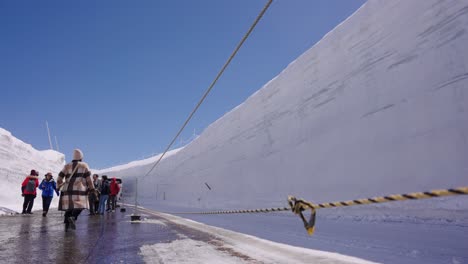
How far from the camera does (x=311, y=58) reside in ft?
43.1

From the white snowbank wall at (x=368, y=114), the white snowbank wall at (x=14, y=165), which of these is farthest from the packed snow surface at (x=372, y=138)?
the white snowbank wall at (x=14, y=165)

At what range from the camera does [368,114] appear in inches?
344

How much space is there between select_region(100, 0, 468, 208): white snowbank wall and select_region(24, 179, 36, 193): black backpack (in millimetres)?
8715

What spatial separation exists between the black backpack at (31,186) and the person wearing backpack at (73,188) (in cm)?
690

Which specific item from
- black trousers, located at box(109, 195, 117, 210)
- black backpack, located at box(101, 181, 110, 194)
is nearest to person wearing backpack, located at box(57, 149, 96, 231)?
black backpack, located at box(101, 181, 110, 194)

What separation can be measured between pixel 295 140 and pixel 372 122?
4.09 meters

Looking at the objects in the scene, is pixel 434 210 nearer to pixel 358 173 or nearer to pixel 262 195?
pixel 358 173

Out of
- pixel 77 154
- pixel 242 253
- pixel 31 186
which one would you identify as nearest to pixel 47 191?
pixel 31 186

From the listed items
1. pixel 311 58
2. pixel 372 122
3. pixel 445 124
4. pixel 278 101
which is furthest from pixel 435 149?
pixel 278 101

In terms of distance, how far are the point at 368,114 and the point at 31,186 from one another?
11576 mm

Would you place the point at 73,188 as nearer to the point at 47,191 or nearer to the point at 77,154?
the point at 77,154

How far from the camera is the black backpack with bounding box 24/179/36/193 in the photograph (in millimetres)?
10742

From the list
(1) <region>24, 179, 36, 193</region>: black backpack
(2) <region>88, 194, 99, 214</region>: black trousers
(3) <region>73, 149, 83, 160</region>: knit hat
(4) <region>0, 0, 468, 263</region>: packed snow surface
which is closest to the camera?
(4) <region>0, 0, 468, 263</region>: packed snow surface

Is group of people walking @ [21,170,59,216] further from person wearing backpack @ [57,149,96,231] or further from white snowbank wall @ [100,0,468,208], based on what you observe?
white snowbank wall @ [100,0,468,208]
